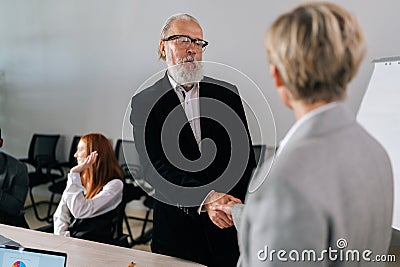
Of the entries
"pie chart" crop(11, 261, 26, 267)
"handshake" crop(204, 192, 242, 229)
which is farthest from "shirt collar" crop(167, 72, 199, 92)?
"pie chart" crop(11, 261, 26, 267)

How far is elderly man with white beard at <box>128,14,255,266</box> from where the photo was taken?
1.64 m

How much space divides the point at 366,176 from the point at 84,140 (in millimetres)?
2290

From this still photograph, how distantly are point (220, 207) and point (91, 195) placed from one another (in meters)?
1.42

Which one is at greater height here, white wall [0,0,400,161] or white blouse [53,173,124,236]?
white wall [0,0,400,161]

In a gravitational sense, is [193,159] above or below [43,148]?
below

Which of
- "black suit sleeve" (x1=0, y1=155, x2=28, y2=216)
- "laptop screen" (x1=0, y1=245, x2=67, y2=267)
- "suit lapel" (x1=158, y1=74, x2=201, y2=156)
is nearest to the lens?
"laptop screen" (x1=0, y1=245, x2=67, y2=267)

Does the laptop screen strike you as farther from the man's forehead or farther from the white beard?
the man's forehead

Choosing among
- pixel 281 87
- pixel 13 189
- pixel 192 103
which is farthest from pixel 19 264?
pixel 13 189

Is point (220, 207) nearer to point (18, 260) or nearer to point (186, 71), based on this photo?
Result: point (186, 71)

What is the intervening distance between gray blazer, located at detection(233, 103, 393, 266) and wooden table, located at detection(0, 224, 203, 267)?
1042 millimetres

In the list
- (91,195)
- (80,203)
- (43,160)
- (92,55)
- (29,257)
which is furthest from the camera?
(92,55)

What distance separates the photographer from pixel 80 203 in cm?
253

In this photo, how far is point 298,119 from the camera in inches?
29.4

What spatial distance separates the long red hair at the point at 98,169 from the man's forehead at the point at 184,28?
128 cm
